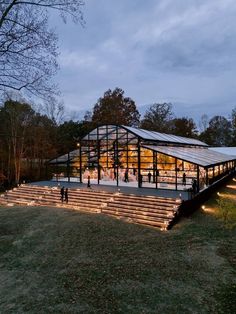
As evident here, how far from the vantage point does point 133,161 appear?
21172mm

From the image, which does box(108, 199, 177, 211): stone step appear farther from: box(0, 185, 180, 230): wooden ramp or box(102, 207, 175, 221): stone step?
box(102, 207, 175, 221): stone step

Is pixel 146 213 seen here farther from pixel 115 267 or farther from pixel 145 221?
pixel 115 267

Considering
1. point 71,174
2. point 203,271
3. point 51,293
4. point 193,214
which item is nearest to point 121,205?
point 193,214

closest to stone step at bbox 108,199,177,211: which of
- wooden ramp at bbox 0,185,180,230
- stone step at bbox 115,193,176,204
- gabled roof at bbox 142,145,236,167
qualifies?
wooden ramp at bbox 0,185,180,230

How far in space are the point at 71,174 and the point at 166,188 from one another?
35.4ft

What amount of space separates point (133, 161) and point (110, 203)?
570 centimetres

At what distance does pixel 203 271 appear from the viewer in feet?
27.4

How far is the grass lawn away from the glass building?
19.8 feet

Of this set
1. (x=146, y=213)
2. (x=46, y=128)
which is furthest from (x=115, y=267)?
(x=46, y=128)

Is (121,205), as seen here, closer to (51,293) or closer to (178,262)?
(178,262)

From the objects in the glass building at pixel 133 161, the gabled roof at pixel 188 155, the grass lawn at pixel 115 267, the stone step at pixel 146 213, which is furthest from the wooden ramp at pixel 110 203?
the gabled roof at pixel 188 155

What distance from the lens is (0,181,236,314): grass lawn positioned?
6716 mm

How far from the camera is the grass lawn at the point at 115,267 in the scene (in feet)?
22.0

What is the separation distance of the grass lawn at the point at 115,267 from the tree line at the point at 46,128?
5306 mm
